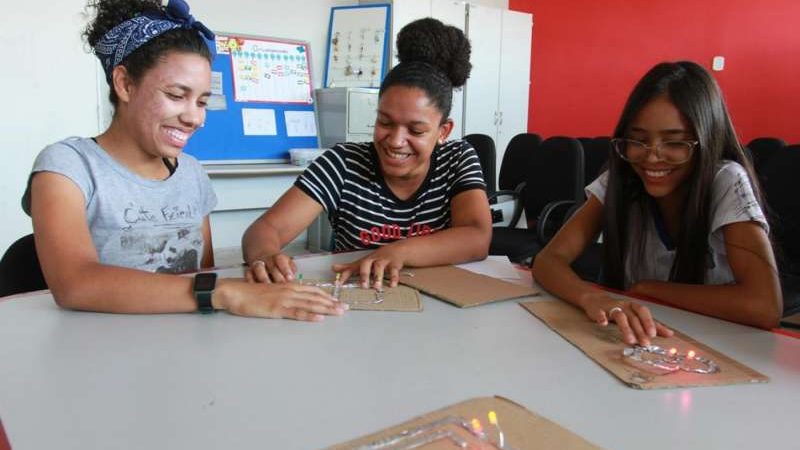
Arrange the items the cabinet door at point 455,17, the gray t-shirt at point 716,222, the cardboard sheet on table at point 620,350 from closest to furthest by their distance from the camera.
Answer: the cardboard sheet on table at point 620,350, the gray t-shirt at point 716,222, the cabinet door at point 455,17

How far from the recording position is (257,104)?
4.66 meters

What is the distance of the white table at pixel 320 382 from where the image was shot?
2.23 feet

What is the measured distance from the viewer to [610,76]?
5793 millimetres

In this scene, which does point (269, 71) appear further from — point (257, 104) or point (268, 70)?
point (257, 104)

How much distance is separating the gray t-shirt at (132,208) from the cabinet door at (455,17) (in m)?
3.84

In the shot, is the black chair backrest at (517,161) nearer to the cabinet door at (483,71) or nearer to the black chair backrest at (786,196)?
the black chair backrest at (786,196)

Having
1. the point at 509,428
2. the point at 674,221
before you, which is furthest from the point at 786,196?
the point at 509,428

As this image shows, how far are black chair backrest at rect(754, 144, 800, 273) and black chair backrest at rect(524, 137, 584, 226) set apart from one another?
82cm

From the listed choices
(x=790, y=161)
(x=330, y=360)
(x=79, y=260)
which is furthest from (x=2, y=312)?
(x=790, y=161)

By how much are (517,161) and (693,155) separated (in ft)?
8.34

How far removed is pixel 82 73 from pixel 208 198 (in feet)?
7.53

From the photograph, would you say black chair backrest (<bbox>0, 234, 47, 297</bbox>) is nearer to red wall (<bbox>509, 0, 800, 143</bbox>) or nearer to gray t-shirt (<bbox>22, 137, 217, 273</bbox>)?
gray t-shirt (<bbox>22, 137, 217, 273</bbox>)

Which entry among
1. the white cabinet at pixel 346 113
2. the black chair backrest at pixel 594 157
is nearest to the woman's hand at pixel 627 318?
the black chair backrest at pixel 594 157

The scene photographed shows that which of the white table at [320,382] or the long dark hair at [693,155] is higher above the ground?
the long dark hair at [693,155]
